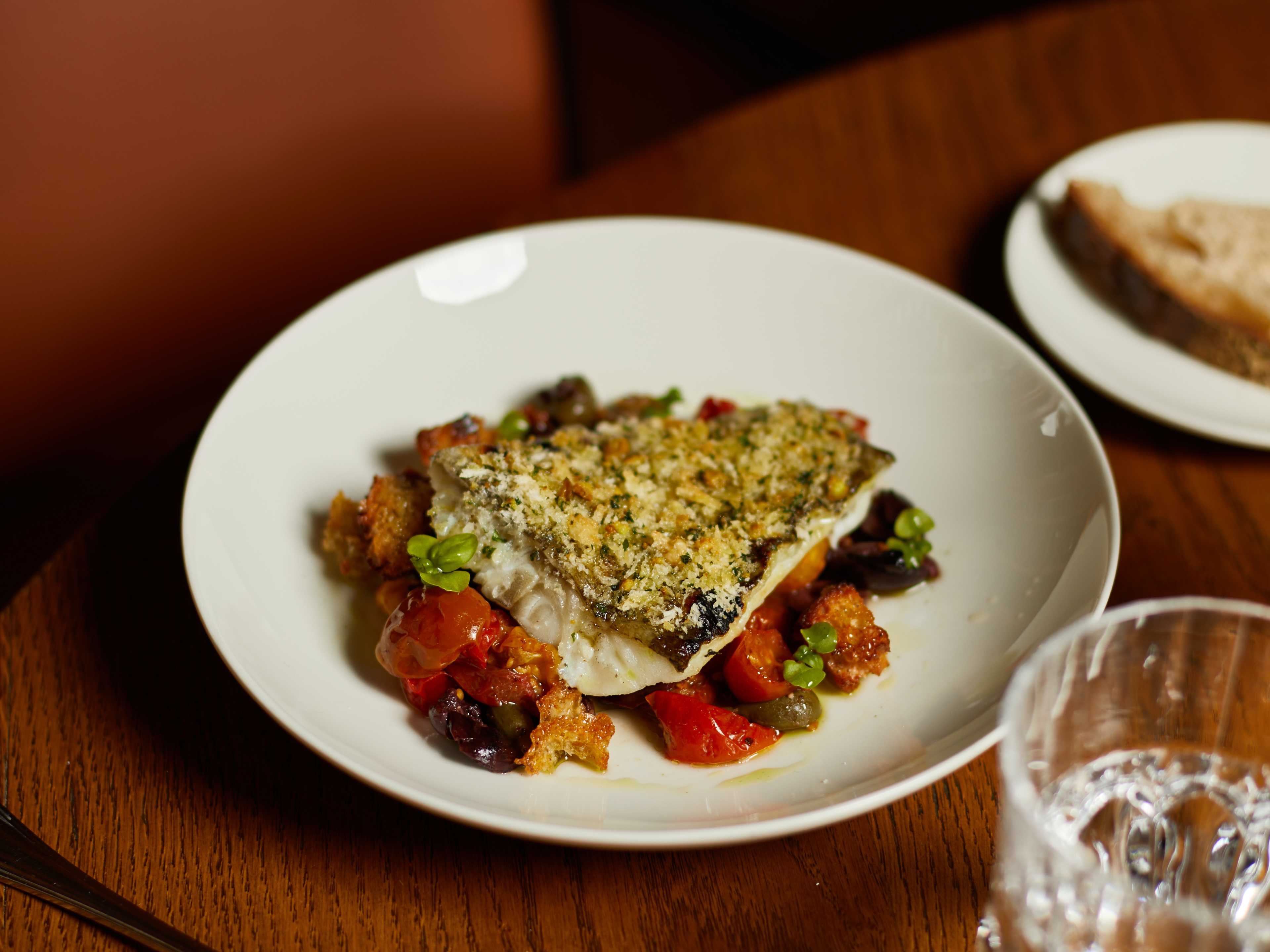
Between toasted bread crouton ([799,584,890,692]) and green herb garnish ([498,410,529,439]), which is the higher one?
green herb garnish ([498,410,529,439])

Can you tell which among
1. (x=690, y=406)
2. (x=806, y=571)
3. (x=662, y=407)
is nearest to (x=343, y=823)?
(x=806, y=571)

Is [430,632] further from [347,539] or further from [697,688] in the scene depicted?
[697,688]

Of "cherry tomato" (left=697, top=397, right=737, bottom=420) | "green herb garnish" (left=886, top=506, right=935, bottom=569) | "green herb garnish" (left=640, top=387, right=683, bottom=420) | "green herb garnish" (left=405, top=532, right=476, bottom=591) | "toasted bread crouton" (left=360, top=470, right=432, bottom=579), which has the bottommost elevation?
"green herb garnish" (left=886, top=506, right=935, bottom=569)

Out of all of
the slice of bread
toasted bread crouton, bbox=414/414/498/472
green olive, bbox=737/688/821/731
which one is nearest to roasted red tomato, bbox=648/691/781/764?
green olive, bbox=737/688/821/731

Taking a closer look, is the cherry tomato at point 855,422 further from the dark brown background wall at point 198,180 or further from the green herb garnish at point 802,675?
the dark brown background wall at point 198,180

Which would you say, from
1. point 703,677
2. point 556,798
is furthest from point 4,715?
point 703,677

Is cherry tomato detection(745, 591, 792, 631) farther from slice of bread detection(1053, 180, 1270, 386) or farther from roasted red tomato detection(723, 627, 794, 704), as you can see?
slice of bread detection(1053, 180, 1270, 386)
